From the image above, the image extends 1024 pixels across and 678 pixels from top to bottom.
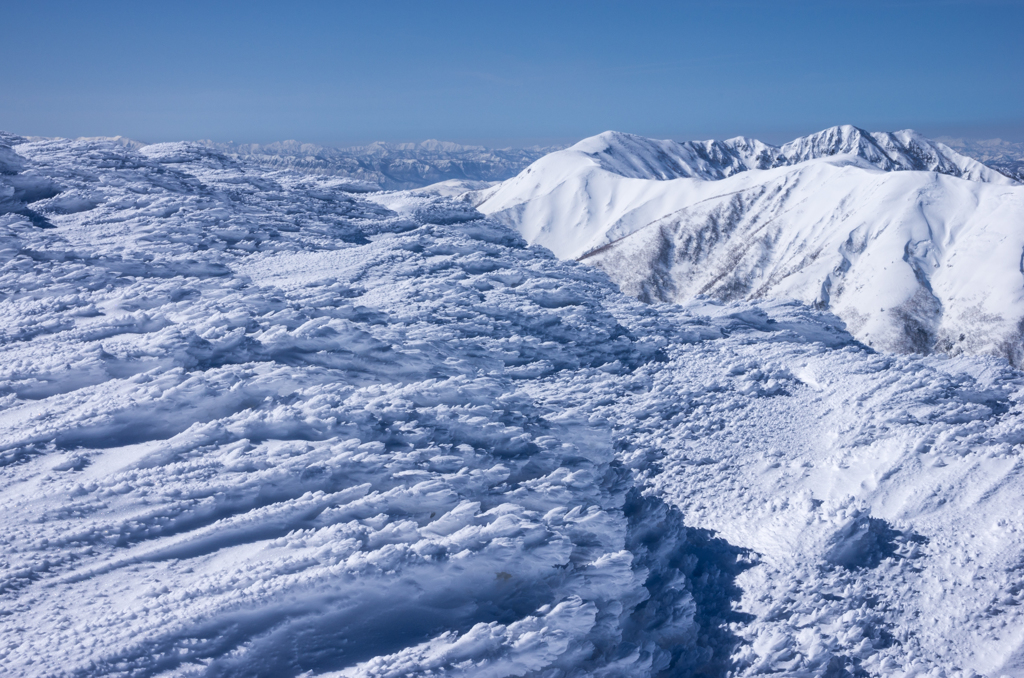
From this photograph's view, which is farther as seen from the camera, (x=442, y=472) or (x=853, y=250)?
(x=853, y=250)

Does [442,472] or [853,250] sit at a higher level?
[853,250]

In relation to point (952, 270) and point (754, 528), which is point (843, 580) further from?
point (952, 270)

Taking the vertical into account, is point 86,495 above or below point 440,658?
above

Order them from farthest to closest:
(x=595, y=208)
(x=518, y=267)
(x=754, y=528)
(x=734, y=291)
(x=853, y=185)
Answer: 1. (x=595, y=208)
2. (x=853, y=185)
3. (x=734, y=291)
4. (x=518, y=267)
5. (x=754, y=528)

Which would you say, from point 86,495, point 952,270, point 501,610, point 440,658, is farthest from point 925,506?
point 952,270

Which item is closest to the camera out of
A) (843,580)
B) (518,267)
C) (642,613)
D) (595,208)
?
(642,613)

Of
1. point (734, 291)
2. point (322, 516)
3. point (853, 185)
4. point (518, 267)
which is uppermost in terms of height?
point (853, 185)

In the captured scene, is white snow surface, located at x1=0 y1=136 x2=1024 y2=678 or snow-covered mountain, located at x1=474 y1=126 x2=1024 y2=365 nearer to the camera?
white snow surface, located at x1=0 y1=136 x2=1024 y2=678

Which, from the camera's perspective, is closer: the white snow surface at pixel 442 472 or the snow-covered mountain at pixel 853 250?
the white snow surface at pixel 442 472
